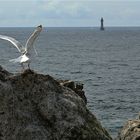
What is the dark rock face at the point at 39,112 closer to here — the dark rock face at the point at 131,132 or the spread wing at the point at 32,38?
the dark rock face at the point at 131,132

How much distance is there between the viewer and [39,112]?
34.7ft

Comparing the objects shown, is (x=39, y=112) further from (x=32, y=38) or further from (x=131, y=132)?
(x=32, y=38)

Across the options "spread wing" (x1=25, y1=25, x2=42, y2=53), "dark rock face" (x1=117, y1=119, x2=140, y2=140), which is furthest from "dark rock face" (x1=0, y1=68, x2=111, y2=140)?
"spread wing" (x1=25, y1=25, x2=42, y2=53)

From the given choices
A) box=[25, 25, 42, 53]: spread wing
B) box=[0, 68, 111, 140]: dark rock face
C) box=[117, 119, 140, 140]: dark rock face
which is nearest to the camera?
box=[0, 68, 111, 140]: dark rock face

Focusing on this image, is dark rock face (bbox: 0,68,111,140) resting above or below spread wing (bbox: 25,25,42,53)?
below

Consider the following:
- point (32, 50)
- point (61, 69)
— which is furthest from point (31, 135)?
point (61, 69)

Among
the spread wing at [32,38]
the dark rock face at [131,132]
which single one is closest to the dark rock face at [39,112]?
the dark rock face at [131,132]

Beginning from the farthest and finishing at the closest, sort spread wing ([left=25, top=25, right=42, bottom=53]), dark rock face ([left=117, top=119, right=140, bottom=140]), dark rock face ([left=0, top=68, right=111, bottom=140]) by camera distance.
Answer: spread wing ([left=25, top=25, right=42, bottom=53]) < dark rock face ([left=117, top=119, right=140, bottom=140]) < dark rock face ([left=0, top=68, right=111, bottom=140])

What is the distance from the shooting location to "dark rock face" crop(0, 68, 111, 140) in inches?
405

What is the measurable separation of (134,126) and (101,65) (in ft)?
190

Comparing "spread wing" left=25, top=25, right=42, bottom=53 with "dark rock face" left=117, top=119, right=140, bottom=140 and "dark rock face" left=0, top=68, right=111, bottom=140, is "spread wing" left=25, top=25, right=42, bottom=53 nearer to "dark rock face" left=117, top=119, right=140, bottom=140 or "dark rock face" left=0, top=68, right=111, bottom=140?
"dark rock face" left=117, top=119, right=140, bottom=140

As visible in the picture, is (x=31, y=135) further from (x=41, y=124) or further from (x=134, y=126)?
(x=134, y=126)

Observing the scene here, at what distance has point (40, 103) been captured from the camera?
10.6m

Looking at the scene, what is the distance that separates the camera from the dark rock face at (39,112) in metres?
10.3
